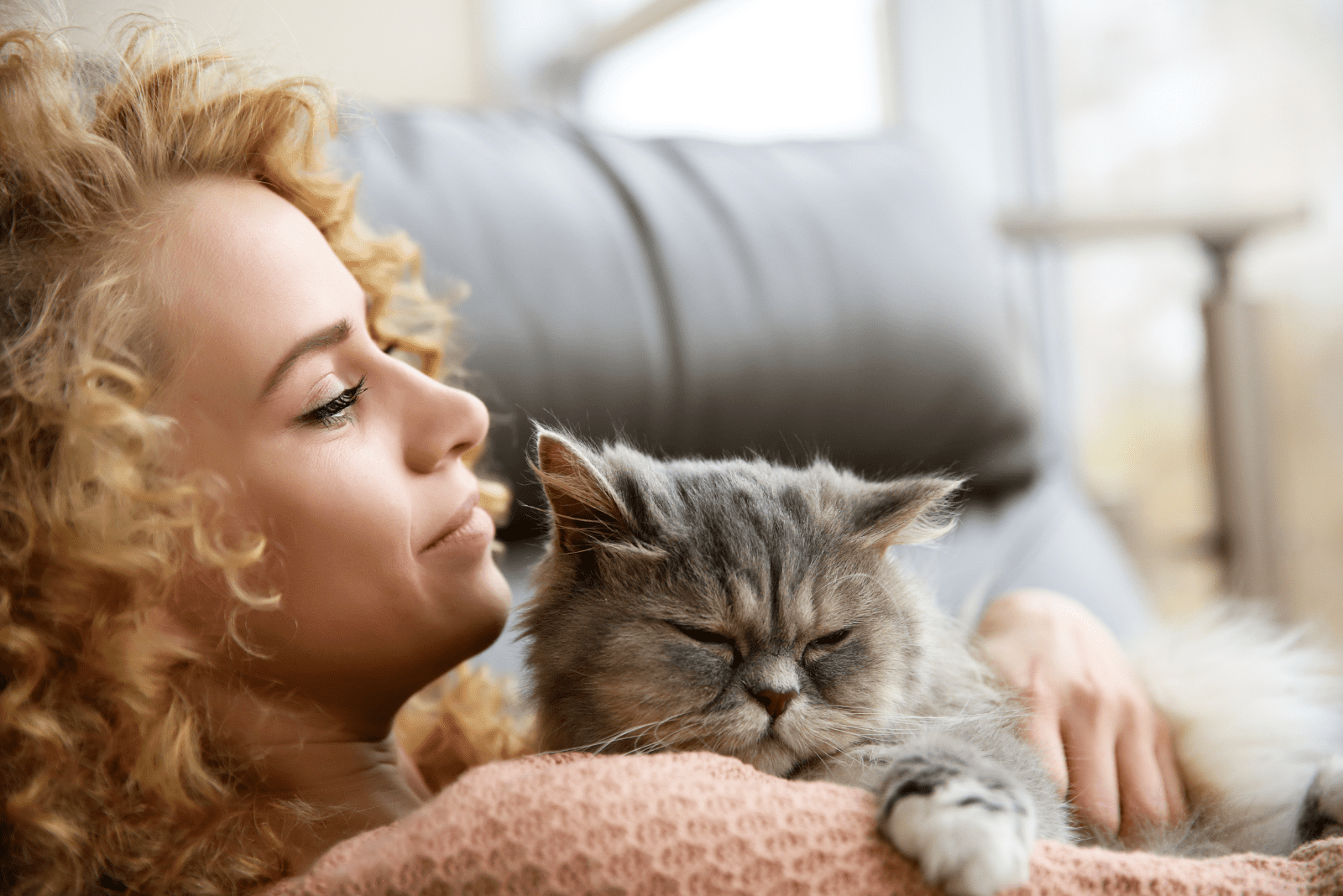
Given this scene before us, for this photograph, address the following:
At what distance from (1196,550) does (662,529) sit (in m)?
1.68

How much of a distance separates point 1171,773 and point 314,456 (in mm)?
983

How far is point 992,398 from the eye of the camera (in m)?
1.92

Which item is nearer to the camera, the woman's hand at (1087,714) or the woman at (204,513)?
the woman at (204,513)

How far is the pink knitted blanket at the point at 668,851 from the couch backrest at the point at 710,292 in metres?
0.94

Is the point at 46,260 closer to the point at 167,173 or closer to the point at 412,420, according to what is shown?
the point at 167,173

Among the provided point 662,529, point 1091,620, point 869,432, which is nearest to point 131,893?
point 662,529

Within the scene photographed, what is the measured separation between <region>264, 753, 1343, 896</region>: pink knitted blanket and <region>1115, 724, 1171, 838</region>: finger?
291 mm

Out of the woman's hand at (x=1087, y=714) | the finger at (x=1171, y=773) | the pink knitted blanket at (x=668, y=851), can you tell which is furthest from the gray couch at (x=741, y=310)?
the pink knitted blanket at (x=668, y=851)

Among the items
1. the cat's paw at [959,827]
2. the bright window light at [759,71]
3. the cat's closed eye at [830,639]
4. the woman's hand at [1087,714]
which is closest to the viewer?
the cat's paw at [959,827]

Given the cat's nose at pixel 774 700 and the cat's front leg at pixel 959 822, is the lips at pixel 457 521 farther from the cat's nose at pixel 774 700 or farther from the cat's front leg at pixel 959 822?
the cat's front leg at pixel 959 822

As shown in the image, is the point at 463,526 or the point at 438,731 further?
the point at 438,731

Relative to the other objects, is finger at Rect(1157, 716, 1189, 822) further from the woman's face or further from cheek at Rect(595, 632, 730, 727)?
the woman's face

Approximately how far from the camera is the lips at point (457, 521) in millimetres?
1002

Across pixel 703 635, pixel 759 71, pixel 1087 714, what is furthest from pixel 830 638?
pixel 759 71
